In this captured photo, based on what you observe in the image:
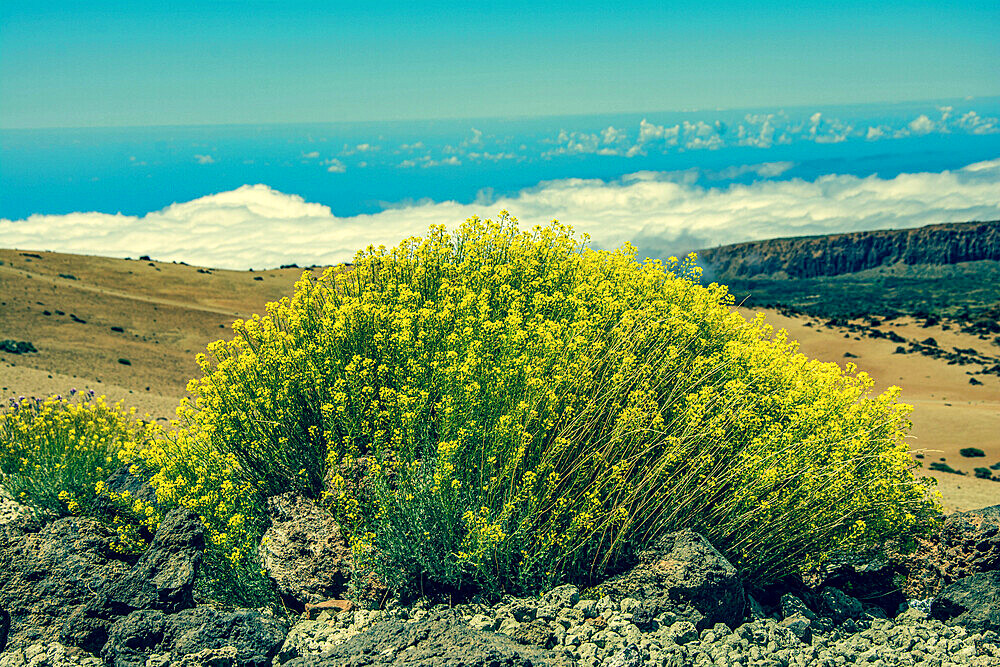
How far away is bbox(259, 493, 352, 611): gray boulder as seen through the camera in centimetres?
860

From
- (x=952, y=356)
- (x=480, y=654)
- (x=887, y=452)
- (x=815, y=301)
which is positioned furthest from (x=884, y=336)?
(x=480, y=654)

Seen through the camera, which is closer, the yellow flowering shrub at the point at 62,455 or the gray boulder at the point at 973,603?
the gray boulder at the point at 973,603

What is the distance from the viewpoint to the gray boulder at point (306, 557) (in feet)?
28.2

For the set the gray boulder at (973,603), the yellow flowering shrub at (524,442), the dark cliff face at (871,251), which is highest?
the yellow flowering shrub at (524,442)

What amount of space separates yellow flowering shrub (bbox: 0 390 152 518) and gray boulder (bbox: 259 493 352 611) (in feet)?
9.91

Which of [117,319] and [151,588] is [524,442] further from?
[117,319]

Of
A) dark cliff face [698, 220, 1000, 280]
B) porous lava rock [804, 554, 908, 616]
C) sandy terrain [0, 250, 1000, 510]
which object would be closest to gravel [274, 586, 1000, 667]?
porous lava rock [804, 554, 908, 616]

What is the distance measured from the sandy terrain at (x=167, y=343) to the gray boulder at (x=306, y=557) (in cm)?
1558

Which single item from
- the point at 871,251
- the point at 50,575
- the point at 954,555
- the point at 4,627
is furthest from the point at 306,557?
the point at 871,251

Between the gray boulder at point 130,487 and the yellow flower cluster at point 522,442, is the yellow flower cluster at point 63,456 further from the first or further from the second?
the yellow flower cluster at point 522,442

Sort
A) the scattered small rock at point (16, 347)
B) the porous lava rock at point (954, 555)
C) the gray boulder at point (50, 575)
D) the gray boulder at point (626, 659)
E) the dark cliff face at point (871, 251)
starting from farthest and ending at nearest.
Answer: the dark cliff face at point (871, 251)
the scattered small rock at point (16, 347)
the porous lava rock at point (954, 555)
the gray boulder at point (50, 575)
the gray boulder at point (626, 659)

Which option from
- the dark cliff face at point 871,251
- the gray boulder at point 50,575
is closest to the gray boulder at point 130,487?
the gray boulder at point 50,575

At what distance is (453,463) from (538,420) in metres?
1.33

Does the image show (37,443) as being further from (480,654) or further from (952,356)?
(952,356)
